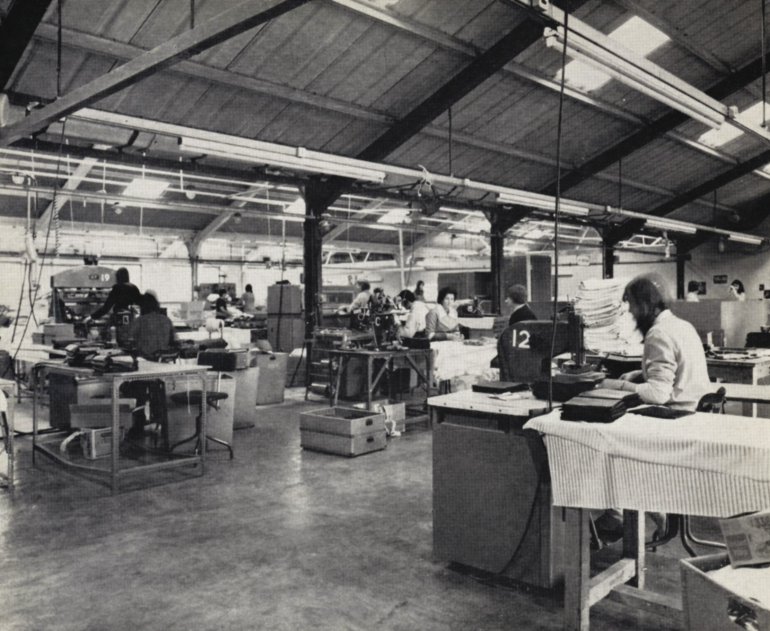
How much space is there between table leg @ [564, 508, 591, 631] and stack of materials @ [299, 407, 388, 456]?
2886mm

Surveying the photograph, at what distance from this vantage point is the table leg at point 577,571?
226 cm

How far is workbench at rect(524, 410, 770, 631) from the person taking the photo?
1982 mm

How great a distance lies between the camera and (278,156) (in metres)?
5.49

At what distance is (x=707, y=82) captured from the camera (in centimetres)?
864

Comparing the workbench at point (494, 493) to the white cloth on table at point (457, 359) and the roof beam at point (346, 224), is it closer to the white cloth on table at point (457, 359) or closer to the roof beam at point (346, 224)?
the white cloth on table at point (457, 359)

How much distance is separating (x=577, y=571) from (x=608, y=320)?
3524mm

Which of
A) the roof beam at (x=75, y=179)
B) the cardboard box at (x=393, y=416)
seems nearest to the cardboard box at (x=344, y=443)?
the cardboard box at (x=393, y=416)

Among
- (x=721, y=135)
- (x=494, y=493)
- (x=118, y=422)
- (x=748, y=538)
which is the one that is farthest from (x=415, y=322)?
(x=721, y=135)

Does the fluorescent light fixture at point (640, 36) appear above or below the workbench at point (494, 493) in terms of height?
above

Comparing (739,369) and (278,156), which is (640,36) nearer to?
(739,369)

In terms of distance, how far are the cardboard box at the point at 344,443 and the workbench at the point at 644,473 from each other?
2.78 meters

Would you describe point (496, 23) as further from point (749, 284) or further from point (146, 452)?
point (749, 284)

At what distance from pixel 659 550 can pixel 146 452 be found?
13.1 ft

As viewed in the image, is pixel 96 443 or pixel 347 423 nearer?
pixel 96 443
